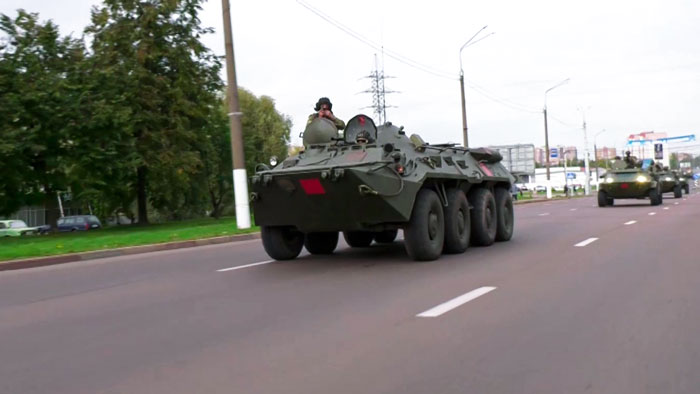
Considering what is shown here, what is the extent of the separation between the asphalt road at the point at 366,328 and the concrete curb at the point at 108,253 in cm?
206

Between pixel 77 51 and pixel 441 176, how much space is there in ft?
77.9

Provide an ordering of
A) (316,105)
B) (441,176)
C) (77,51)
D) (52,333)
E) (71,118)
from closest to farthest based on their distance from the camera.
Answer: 1. (52,333)
2. (441,176)
3. (316,105)
4. (71,118)
5. (77,51)

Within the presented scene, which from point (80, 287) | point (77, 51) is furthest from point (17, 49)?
point (80, 287)

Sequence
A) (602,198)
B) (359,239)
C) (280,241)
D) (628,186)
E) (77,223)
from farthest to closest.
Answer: (77,223) < (602,198) < (628,186) < (359,239) < (280,241)

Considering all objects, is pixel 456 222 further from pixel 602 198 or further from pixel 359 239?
pixel 602 198

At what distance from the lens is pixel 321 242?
12.2 m

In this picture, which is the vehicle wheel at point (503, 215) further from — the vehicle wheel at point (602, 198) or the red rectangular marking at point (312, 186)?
the vehicle wheel at point (602, 198)

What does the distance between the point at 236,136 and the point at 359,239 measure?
7412 millimetres

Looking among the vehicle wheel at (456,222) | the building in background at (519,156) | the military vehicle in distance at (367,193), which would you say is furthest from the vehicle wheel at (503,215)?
the building in background at (519,156)

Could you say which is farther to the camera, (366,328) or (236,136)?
(236,136)

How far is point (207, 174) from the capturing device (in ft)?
144

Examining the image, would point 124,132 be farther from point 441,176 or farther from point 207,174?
point 441,176

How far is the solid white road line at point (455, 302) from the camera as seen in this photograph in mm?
6289

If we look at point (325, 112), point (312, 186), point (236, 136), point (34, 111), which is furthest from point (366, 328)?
point (34, 111)
